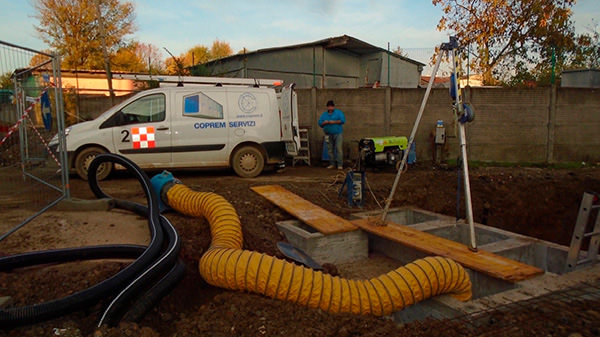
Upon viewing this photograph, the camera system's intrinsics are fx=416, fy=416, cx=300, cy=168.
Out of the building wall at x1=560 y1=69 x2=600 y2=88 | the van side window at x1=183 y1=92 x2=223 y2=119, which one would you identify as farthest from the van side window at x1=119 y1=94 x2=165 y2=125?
the building wall at x1=560 y1=69 x2=600 y2=88

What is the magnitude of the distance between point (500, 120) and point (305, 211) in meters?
8.04

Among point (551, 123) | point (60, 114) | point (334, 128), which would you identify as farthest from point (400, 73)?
point (60, 114)

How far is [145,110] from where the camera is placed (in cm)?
852

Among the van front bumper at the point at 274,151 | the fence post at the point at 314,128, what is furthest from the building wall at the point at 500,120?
the van front bumper at the point at 274,151

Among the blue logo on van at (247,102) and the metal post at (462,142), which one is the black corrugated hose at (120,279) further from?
the blue logo on van at (247,102)

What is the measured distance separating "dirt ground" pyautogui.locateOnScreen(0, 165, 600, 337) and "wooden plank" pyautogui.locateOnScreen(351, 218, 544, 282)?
1269mm

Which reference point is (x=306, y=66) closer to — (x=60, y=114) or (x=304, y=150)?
(x=304, y=150)

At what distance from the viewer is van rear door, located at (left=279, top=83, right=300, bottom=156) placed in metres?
9.40

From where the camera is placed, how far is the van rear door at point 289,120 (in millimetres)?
9398

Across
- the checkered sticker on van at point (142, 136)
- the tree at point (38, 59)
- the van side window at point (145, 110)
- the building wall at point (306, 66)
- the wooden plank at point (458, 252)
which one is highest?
the building wall at point (306, 66)

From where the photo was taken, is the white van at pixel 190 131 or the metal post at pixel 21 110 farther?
the white van at pixel 190 131

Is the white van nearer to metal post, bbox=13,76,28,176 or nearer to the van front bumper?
the van front bumper

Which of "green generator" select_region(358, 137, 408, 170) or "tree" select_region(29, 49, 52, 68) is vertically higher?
"tree" select_region(29, 49, 52, 68)

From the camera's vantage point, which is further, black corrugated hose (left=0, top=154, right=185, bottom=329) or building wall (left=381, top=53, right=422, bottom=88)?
building wall (left=381, top=53, right=422, bottom=88)
